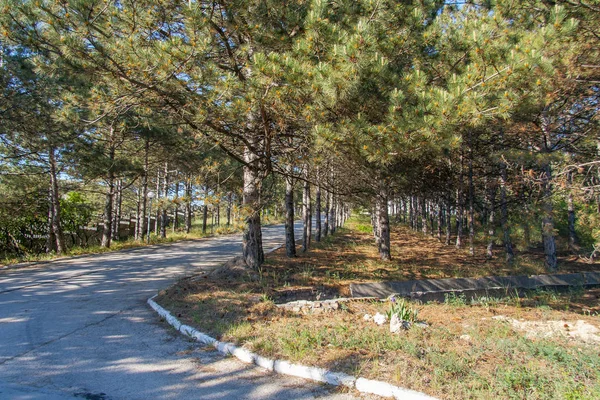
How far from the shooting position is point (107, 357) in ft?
16.0

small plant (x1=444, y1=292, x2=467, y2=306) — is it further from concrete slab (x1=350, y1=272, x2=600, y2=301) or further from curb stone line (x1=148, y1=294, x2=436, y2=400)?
curb stone line (x1=148, y1=294, x2=436, y2=400)

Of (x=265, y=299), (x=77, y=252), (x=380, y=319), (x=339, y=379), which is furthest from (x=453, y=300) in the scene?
(x=77, y=252)

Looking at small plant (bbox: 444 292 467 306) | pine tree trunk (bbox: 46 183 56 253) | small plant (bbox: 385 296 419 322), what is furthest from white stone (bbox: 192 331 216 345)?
pine tree trunk (bbox: 46 183 56 253)

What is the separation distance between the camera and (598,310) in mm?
8000

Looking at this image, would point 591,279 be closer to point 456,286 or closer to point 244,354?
point 456,286

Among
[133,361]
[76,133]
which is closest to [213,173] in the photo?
[133,361]

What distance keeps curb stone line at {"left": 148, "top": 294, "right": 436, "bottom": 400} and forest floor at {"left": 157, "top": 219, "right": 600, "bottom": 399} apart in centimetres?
12

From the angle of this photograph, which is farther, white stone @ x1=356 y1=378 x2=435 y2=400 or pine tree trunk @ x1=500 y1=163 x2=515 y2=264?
pine tree trunk @ x1=500 y1=163 x2=515 y2=264

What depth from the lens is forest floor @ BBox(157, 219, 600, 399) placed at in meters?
3.67

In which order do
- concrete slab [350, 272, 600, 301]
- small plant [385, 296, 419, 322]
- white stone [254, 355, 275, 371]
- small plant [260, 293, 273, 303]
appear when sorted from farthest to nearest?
concrete slab [350, 272, 600, 301]
small plant [260, 293, 273, 303]
small plant [385, 296, 419, 322]
white stone [254, 355, 275, 371]

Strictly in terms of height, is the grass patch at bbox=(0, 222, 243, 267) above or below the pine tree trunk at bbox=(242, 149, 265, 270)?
below

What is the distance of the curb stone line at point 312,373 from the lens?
362 cm

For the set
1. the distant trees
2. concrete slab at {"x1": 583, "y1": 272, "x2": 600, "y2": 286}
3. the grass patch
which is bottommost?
concrete slab at {"x1": 583, "y1": 272, "x2": 600, "y2": 286}

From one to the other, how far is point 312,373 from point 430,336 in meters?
1.90
